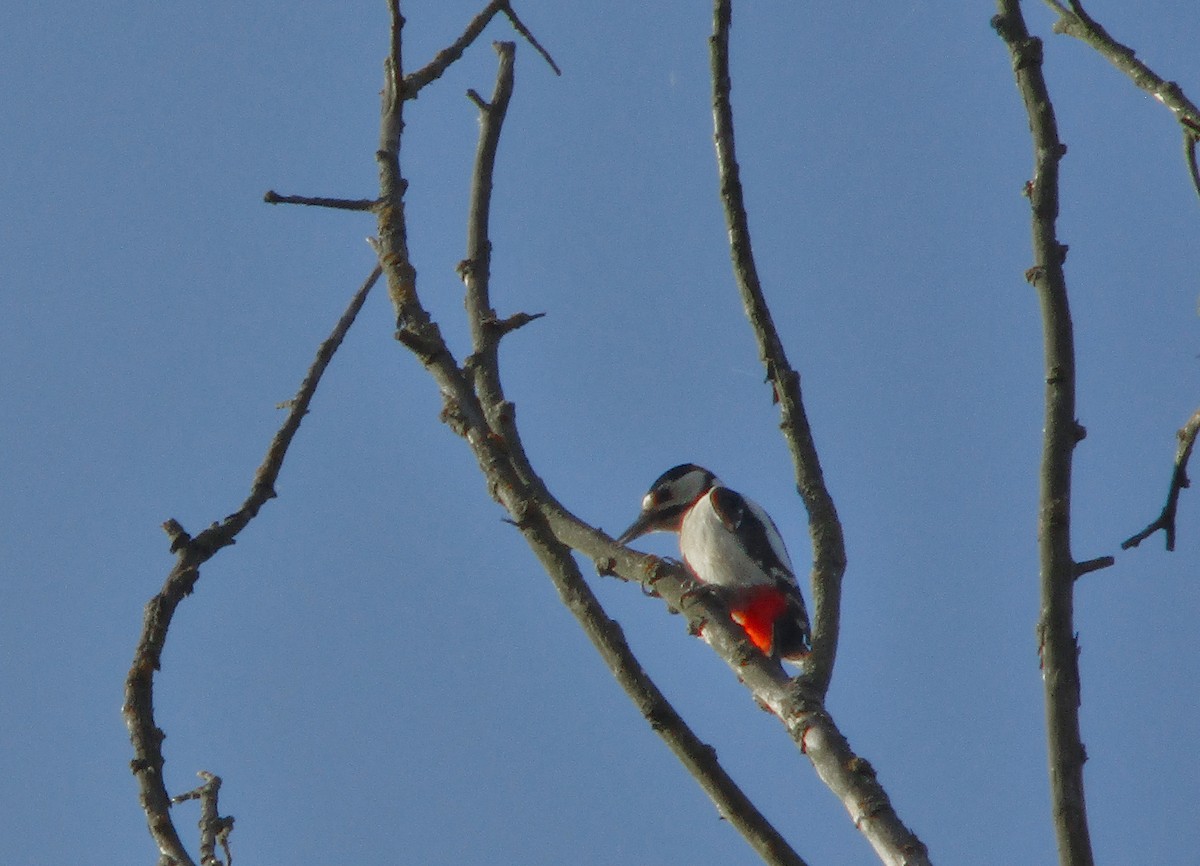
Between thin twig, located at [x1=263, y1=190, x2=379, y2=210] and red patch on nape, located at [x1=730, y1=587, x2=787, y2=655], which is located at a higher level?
red patch on nape, located at [x1=730, y1=587, x2=787, y2=655]

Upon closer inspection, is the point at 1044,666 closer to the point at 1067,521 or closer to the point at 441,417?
the point at 1067,521

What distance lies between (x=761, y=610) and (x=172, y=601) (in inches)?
149

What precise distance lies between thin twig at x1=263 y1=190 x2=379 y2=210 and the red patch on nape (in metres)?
3.42

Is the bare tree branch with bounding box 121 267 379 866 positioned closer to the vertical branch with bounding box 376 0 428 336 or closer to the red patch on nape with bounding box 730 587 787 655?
the vertical branch with bounding box 376 0 428 336

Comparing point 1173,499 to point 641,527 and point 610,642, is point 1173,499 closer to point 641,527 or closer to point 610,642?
point 610,642

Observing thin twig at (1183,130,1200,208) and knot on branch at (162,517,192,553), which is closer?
knot on branch at (162,517,192,553)

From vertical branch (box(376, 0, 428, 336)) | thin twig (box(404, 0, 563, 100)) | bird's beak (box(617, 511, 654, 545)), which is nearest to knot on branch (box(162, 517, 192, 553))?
vertical branch (box(376, 0, 428, 336))

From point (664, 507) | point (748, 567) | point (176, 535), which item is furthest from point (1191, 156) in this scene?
point (664, 507)

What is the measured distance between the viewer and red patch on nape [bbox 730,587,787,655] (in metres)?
6.31

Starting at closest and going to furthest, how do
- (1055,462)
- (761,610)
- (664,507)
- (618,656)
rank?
(618,656), (1055,462), (761,610), (664,507)

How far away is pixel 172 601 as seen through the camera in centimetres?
296

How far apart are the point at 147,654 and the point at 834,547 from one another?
5.08ft

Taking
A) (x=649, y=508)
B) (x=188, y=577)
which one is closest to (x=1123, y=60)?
(x=188, y=577)

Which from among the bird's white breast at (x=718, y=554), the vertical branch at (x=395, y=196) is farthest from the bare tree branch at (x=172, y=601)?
the bird's white breast at (x=718, y=554)
